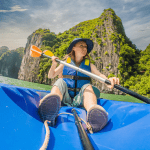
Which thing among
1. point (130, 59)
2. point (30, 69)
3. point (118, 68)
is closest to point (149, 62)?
point (130, 59)

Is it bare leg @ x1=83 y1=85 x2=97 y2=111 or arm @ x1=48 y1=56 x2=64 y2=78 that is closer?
bare leg @ x1=83 y1=85 x2=97 y2=111

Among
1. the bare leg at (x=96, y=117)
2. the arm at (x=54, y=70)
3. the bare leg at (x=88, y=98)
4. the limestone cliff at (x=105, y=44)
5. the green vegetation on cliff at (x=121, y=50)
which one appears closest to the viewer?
the bare leg at (x=96, y=117)

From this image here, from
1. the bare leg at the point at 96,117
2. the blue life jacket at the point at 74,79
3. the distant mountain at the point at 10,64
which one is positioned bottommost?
the bare leg at the point at 96,117

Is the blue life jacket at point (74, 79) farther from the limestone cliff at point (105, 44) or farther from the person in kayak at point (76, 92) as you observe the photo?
the limestone cliff at point (105, 44)

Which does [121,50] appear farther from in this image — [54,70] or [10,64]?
[10,64]

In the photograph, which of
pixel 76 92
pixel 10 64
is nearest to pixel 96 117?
pixel 76 92

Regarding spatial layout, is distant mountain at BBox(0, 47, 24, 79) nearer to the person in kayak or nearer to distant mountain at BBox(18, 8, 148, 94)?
distant mountain at BBox(18, 8, 148, 94)

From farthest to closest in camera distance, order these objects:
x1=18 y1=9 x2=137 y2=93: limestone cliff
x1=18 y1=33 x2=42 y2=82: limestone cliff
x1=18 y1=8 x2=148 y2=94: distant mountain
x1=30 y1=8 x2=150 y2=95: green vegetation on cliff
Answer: x1=18 y1=33 x2=42 y2=82: limestone cliff < x1=18 y1=9 x2=137 y2=93: limestone cliff < x1=18 y1=8 x2=148 y2=94: distant mountain < x1=30 y1=8 x2=150 y2=95: green vegetation on cliff

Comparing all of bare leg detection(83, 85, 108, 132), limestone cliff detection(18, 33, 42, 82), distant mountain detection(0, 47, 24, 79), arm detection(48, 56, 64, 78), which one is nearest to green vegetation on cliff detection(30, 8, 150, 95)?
limestone cliff detection(18, 33, 42, 82)

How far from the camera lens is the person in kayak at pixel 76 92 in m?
0.72

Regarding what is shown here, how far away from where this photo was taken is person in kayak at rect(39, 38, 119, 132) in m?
0.72

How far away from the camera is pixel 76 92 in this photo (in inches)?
50.4

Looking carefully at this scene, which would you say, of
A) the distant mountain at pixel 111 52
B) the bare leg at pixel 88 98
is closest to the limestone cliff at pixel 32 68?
the distant mountain at pixel 111 52

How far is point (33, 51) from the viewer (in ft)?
5.83
